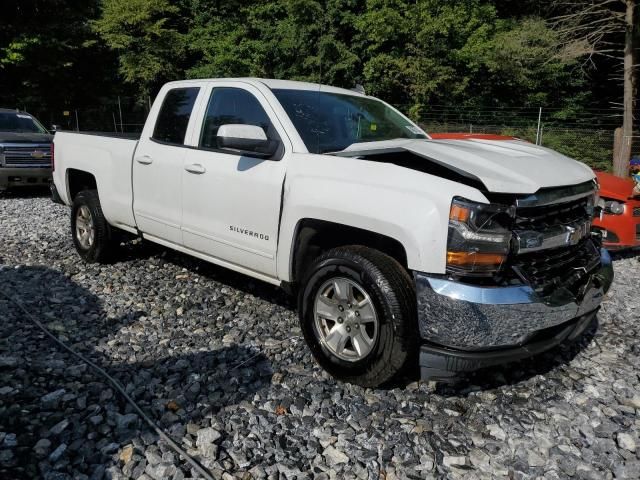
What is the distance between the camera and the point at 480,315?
2.77 meters

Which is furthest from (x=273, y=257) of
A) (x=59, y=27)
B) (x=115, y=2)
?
(x=115, y=2)

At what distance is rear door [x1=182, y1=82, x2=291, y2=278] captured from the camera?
3777 mm

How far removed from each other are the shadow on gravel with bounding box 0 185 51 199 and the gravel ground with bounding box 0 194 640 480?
738 cm

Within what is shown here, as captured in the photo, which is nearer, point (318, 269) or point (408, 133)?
point (318, 269)

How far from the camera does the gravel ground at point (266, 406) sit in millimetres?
2691

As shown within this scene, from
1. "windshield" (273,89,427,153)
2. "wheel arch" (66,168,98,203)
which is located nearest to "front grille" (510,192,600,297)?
"windshield" (273,89,427,153)

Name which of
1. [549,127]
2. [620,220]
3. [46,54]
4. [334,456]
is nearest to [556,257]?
[334,456]

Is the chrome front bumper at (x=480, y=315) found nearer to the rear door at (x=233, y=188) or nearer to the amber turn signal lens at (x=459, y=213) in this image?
the amber turn signal lens at (x=459, y=213)

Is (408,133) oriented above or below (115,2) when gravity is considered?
below

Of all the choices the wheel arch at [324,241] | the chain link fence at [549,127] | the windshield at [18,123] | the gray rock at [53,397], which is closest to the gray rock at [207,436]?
the gray rock at [53,397]

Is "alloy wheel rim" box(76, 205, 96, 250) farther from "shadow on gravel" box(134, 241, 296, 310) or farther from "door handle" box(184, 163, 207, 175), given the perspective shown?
"door handle" box(184, 163, 207, 175)

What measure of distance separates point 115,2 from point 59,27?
540cm

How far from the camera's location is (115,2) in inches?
1204

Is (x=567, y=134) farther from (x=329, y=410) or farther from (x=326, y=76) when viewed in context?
(x=329, y=410)
